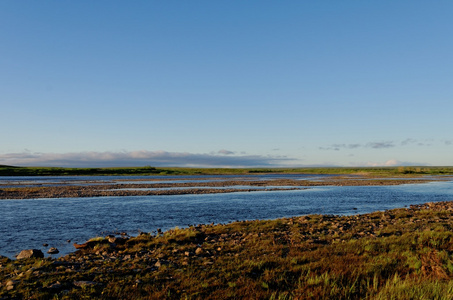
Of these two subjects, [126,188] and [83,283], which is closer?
[83,283]

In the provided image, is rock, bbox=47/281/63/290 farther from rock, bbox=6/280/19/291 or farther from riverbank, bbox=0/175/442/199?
riverbank, bbox=0/175/442/199

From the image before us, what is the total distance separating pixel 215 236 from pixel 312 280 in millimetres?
11169

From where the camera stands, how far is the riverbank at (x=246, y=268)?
31.5 feet

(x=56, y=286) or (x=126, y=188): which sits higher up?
(x=56, y=286)

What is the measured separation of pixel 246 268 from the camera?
12.1 m

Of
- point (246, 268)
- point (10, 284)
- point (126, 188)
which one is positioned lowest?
point (126, 188)

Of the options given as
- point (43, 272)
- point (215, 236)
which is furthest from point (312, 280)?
point (215, 236)

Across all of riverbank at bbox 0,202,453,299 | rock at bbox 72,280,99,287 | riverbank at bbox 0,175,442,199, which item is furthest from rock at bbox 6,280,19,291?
riverbank at bbox 0,175,442,199

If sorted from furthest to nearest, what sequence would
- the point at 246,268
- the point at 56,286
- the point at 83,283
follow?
the point at 246,268 < the point at 83,283 < the point at 56,286

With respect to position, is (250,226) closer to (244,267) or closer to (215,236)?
(215,236)

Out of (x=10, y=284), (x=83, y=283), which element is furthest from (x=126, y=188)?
(x=83, y=283)

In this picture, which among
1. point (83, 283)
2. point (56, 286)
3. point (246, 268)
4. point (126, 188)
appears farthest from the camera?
point (126, 188)

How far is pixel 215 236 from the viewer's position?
20.6 metres

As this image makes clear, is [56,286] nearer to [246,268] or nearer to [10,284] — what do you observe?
[10,284]
